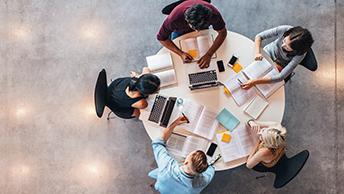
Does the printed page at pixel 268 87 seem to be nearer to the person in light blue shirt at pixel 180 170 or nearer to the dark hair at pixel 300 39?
the dark hair at pixel 300 39

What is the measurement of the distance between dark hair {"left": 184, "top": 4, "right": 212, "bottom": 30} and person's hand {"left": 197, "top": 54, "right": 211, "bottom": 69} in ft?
1.12

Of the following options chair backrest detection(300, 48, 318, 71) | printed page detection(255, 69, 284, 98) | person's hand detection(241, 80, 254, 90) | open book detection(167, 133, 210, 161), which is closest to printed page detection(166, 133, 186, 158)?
open book detection(167, 133, 210, 161)

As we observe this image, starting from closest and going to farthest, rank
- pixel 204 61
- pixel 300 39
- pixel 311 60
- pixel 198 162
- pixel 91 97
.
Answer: pixel 198 162 → pixel 300 39 → pixel 204 61 → pixel 311 60 → pixel 91 97

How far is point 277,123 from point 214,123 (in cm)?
50

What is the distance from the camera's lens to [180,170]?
3197mm

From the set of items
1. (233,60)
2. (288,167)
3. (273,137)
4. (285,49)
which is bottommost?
(288,167)

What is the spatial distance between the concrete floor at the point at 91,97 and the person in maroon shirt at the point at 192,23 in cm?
94

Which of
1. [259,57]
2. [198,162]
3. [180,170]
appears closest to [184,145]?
[180,170]

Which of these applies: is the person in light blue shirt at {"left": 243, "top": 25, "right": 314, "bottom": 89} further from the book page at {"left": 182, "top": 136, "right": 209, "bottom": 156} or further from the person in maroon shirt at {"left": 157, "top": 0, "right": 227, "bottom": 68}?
the book page at {"left": 182, "top": 136, "right": 209, "bottom": 156}

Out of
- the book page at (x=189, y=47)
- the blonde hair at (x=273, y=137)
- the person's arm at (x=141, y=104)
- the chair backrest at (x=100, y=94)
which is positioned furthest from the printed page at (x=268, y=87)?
the chair backrest at (x=100, y=94)

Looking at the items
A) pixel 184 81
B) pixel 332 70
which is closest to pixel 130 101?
pixel 184 81

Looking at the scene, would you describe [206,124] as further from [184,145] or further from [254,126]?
[254,126]

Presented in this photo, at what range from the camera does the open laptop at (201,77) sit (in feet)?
11.5

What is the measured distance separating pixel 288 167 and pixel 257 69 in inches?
32.9
